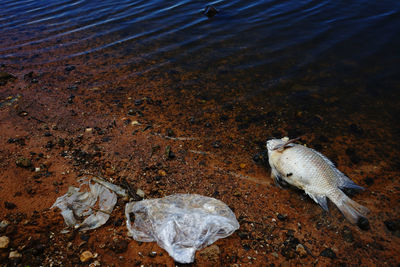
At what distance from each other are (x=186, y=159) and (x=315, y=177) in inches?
74.4

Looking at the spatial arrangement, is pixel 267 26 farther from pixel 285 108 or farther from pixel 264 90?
pixel 285 108

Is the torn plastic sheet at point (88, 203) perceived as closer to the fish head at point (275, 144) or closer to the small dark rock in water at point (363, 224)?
the fish head at point (275, 144)

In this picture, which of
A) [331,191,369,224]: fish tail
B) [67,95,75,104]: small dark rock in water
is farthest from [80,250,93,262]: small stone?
[67,95,75,104]: small dark rock in water

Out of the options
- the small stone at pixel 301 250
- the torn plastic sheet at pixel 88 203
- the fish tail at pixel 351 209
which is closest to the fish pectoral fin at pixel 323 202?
the fish tail at pixel 351 209

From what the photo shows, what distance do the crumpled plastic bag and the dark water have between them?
210 cm

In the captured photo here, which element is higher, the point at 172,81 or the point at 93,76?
the point at 93,76

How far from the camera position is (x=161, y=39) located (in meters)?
8.00

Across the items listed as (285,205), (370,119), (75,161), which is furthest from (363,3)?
(75,161)

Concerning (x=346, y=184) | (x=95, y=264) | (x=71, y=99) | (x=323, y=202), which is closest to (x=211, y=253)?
(x=95, y=264)

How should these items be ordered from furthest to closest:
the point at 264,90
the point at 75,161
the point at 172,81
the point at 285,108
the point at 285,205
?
1. the point at 172,81
2. the point at 264,90
3. the point at 285,108
4. the point at 75,161
5. the point at 285,205

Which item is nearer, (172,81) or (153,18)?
(172,81)

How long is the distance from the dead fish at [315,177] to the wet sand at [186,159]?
0.20 meters

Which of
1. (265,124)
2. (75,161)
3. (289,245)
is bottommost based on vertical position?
(289,245)

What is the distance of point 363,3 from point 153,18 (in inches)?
284
